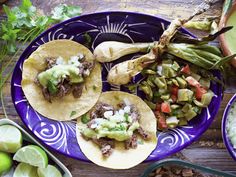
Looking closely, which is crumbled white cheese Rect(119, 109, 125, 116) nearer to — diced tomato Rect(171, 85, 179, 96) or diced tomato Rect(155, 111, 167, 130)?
diced tomato Rect(155, 111, 167, 130)

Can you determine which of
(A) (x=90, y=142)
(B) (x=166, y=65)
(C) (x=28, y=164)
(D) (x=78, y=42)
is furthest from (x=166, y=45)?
(C) (x=28, y=164)

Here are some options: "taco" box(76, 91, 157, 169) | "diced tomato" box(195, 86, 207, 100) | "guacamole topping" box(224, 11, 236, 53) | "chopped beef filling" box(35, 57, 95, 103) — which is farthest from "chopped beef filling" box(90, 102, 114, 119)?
"guacamole topping" box(224, 11, 236, 53)

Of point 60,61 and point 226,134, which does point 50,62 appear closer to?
point 60,61

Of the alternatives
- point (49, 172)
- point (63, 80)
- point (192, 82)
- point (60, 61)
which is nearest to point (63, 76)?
point (63, 80)

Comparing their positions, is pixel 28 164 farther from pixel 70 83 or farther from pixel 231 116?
pixel 231 116

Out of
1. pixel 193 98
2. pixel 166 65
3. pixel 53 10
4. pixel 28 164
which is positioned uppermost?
pixel 53 10

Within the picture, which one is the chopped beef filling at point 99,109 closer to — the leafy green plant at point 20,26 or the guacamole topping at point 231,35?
the leafy green plant at point 20,26
